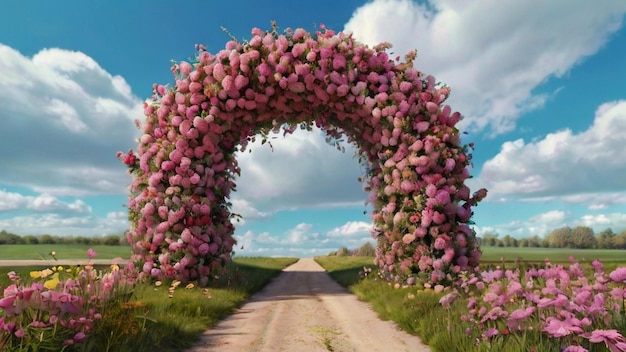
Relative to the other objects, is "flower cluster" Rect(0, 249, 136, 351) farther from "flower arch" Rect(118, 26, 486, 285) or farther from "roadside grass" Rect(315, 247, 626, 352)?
"flower arch" Rect(118, 26, 486, 285)

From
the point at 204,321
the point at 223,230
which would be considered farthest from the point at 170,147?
the point at 204,321

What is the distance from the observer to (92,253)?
245 inches

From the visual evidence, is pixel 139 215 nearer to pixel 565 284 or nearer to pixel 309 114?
pixel 309 114

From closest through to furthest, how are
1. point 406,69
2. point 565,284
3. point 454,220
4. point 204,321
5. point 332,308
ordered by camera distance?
point 565,284, point 204,321, point 332,308, point 454,220, point 406,69

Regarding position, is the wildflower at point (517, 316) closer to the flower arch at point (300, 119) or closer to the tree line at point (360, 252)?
the flower arch at point (300, 119)

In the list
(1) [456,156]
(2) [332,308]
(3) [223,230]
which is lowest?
(2) [332,308]

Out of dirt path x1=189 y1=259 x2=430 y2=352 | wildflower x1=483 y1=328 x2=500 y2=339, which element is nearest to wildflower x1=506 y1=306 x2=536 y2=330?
wildflower x1=483 y1=328 x2=500 y2=339

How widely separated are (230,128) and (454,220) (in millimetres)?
7006

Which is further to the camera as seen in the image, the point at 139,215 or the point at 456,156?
the point at 139,215

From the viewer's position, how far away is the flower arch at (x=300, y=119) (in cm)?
1227

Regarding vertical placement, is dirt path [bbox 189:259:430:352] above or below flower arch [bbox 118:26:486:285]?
below

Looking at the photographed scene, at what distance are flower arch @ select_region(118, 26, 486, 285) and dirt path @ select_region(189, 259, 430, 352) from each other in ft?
8.92

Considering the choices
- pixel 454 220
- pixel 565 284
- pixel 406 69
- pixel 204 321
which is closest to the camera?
pixel 565 284

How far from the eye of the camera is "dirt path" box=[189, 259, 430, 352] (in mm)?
6492
